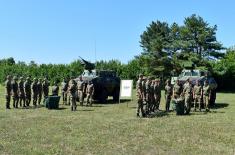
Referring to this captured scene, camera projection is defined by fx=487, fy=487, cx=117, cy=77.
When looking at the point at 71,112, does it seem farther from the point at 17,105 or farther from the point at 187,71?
the point at 187,71

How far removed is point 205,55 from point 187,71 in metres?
32.4

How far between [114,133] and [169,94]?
27.4 feet

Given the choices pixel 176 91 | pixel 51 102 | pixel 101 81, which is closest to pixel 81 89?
pixel 51 102

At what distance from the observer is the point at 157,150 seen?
1284 centimetres

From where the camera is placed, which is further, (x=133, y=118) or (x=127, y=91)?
(x=127, y=91)

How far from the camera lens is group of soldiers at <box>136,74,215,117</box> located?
67.5 ft

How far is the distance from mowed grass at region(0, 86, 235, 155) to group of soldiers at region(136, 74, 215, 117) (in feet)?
2.38

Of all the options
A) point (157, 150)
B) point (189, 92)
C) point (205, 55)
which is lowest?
point (157, 150)

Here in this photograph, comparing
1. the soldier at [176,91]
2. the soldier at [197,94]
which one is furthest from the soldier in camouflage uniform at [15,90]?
the soldier at [197,94]

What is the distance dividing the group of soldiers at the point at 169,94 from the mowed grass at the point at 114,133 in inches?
28.6

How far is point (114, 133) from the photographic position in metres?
15.8


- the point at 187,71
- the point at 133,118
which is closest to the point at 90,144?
the point at 133,118

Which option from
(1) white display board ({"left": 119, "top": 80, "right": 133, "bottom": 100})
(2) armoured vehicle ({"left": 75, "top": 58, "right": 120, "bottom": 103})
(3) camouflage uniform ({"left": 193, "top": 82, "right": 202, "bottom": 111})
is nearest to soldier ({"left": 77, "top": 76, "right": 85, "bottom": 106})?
(2) armoured vehicle ({"left": 75, "top": 58, "right": 120, "bottom": 103})

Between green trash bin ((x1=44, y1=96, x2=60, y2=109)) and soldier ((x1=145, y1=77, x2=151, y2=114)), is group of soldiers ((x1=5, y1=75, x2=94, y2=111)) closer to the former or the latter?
green trash bin ((x1=44, y1=96, x2=60, y2=109))
